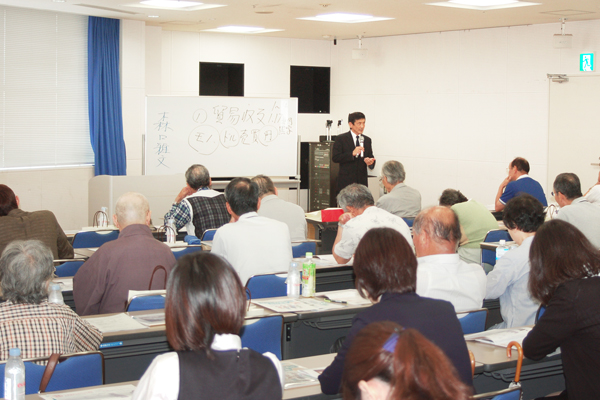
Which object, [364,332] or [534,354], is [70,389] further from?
[534,354]

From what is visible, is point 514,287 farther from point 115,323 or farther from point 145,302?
point 115,323

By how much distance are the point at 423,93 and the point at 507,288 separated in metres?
7.98

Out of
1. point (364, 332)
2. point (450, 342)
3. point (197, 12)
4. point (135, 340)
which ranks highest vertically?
point (197, 12)

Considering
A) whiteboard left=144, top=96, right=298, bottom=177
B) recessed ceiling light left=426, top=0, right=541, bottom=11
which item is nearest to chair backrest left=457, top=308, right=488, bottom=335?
recessed ceiling light left=426, top=0, right=541, bottom=11

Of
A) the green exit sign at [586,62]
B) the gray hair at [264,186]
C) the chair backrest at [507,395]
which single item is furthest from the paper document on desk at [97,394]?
the green exit sign at [586,62]

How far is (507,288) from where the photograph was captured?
12.3 ft

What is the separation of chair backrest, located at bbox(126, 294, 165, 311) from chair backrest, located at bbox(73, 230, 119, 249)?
2.34m

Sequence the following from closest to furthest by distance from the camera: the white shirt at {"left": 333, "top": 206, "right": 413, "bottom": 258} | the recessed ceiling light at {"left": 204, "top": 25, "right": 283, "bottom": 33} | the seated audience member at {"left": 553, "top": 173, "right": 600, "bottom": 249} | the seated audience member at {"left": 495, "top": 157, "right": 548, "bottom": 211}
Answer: the white shirt at {"left": 333, "top": 206, "right": 413, "bottom": 258} → the seated audience member at {"left": 553, "top": 173, "right": 600, "bottom": 249} → the seated audience member at {"left": 495, "top": 157, "right": 548, "bottom": 211} → the recessed ceiling light at {"left": 204, "top": 25, "right": 283, "bottom": 33}

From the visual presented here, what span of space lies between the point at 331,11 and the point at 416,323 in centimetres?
721

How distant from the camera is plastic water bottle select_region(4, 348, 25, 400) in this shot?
86.4 inches

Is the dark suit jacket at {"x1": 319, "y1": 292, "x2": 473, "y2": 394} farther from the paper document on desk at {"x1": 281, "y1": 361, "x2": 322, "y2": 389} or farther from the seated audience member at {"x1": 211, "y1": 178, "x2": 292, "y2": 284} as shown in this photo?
the seated audience member at {"x1": 211, "y1": 178, "x2": 292, "y2": 284}

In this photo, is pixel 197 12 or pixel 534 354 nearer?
pixel 534 354

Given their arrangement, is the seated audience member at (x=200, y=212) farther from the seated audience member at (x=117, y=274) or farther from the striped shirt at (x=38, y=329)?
the striped shirt at (x=38, y=329)

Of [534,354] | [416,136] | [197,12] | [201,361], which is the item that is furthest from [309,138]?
[201,361]
